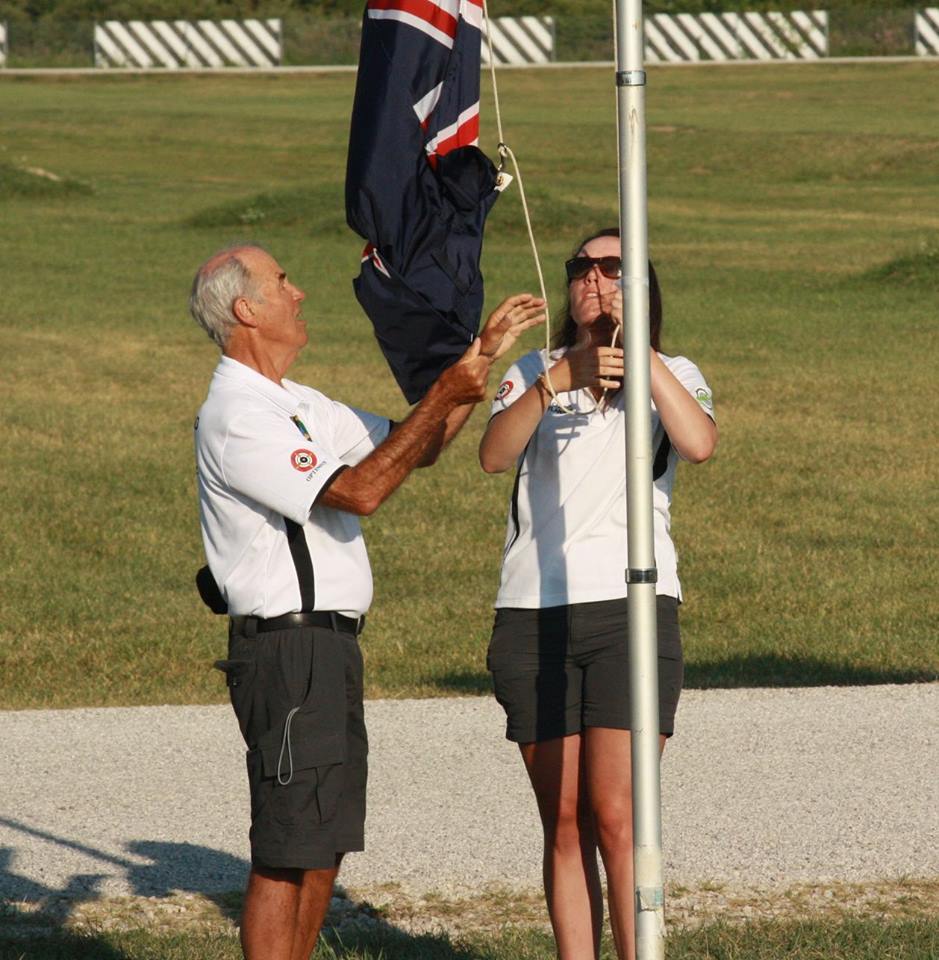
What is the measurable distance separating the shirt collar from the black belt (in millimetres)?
483

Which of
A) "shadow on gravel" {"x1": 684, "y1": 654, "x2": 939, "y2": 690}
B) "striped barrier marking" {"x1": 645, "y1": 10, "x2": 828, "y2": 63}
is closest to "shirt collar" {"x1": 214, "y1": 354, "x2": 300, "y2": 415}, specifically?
"shadow on gravel" {"x1": 684, "y1": 654, "x2": 939, "y2": 690}

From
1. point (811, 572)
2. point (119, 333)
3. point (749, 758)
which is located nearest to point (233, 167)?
point (119, 333)

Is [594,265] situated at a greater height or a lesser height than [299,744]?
greater

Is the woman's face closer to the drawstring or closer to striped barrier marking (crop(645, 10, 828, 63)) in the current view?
the drawstring

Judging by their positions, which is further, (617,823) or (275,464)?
(617,823)

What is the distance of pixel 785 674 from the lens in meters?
9.36

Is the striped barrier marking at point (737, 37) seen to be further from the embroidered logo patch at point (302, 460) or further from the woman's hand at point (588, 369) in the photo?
the embroidered logo patch at point (302, 460)

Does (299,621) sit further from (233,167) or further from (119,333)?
(233,167)

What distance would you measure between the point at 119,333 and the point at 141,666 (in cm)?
1172

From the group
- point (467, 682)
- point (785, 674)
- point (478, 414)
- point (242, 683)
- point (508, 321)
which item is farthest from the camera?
point (478, 414)

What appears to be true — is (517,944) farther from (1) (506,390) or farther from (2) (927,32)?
(2) (927,32)

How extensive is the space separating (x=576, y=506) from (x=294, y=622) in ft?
2.71

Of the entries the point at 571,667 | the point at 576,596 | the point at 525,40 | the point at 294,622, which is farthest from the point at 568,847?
the point at 525,40

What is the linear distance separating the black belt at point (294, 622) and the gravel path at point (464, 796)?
1643 mm
